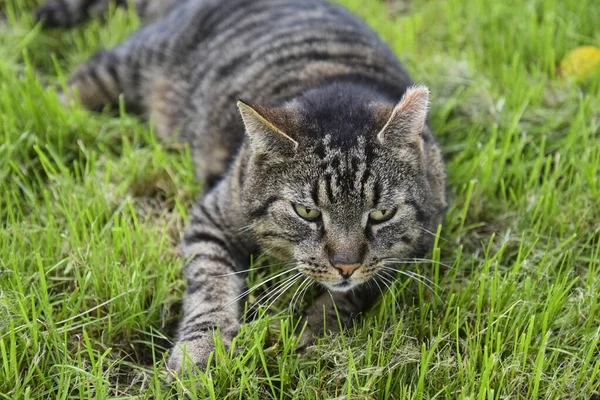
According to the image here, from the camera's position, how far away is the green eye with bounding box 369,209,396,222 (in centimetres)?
233

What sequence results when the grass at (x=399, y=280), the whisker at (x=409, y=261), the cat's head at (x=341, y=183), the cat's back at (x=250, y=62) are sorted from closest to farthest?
the grass at (x=399, y=280) → the cat's head at (x=341, y=183) → the whisker at (x=409, y=261) → the cat's back at (x=250, y=62)

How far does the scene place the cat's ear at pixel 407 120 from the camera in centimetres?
227

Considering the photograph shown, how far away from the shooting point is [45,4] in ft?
14.5

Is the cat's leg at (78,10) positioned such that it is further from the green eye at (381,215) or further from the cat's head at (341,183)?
the green eye at (381,215)

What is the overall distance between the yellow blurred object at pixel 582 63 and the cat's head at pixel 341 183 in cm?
179

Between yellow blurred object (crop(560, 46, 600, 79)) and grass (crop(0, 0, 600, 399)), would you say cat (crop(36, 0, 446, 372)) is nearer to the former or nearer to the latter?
grass (crop(0, 0, 600, 399))

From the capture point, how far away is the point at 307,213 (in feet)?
7.72

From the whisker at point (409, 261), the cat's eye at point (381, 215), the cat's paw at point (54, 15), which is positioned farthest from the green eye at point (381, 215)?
the cat's paw at point (54, 15)

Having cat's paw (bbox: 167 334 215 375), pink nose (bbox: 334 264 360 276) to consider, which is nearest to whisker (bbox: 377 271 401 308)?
pink nose (bbox: 334 264 360 276)

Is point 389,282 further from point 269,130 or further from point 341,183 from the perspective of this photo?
point 269,130

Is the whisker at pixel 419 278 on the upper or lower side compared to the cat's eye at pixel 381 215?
lower

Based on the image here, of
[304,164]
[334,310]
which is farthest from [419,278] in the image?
[304,164]

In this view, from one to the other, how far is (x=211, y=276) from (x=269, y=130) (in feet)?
2.29

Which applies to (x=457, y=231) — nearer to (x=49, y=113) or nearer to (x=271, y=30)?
(x=271, y=30)
